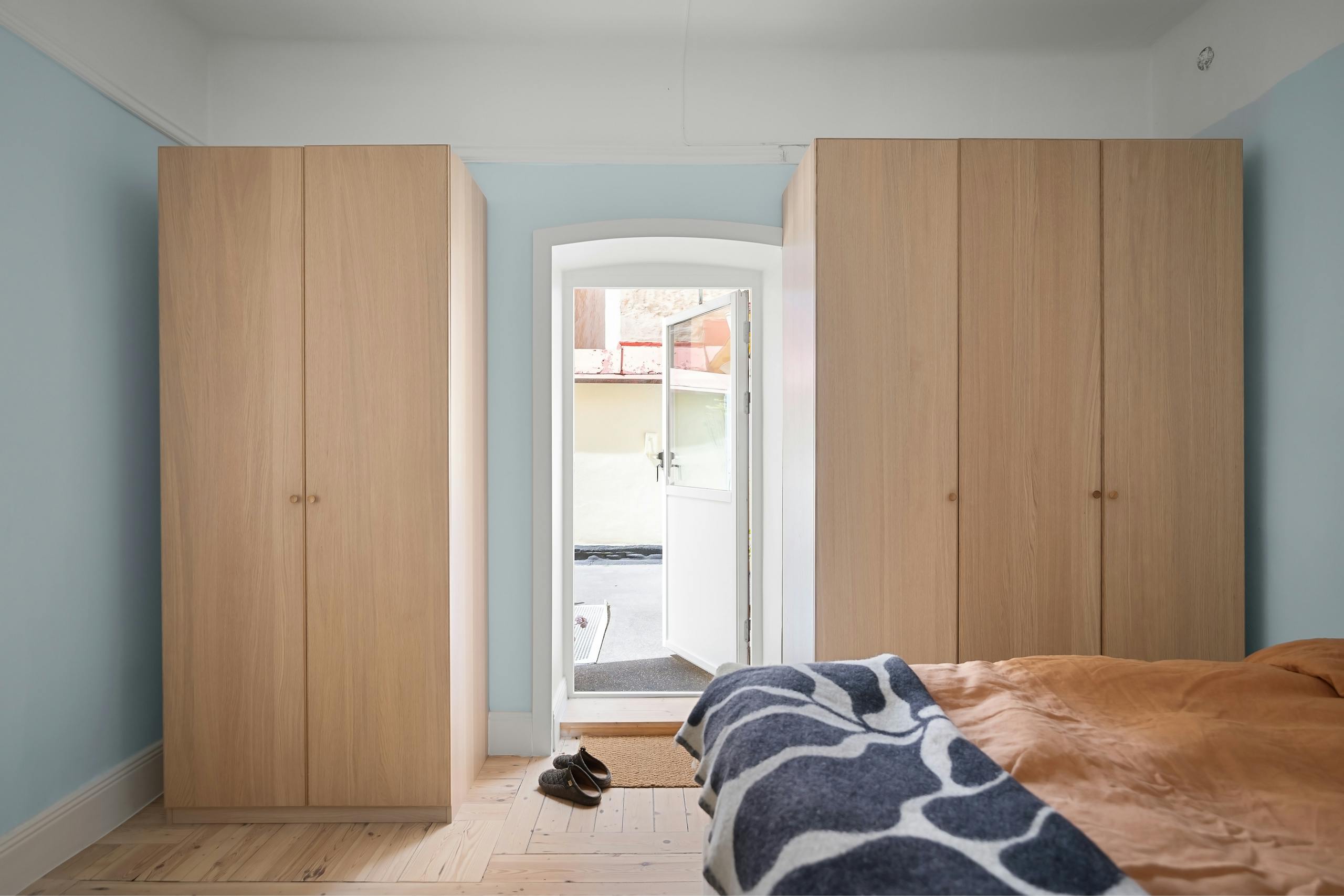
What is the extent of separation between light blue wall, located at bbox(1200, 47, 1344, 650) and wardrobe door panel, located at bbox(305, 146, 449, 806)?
262 centimetres

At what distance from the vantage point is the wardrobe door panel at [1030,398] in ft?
7.36

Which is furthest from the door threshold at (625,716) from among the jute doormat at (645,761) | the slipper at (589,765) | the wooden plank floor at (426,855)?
the wooden plank floor at (426,855)

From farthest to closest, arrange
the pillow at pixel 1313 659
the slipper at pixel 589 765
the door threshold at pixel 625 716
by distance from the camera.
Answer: the door threshold at pixel 625 716, the slipper at pixel 589 765, the pillow at pixel 1313 659

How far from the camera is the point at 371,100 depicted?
9.03 feet

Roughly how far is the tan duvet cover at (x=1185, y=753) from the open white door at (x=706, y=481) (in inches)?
76.4

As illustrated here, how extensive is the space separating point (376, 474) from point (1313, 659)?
239 centimetres

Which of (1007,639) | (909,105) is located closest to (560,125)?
(909,105)

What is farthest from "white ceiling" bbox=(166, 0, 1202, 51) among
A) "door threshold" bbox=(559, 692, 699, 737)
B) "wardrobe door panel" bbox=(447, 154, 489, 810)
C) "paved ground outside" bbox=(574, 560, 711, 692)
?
"paved ground outside" bbox=(574, 560, 711, 692)

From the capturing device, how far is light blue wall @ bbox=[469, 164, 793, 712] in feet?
9.09

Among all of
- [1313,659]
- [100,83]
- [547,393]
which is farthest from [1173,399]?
[100,83]

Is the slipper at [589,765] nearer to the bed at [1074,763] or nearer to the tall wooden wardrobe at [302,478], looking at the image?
the tall wooden wardrobe at [302,478]

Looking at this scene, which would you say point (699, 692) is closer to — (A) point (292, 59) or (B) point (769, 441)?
(B) point (769, 441)

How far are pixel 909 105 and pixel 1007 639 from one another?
205cm

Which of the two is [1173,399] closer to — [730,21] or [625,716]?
[730,21]
